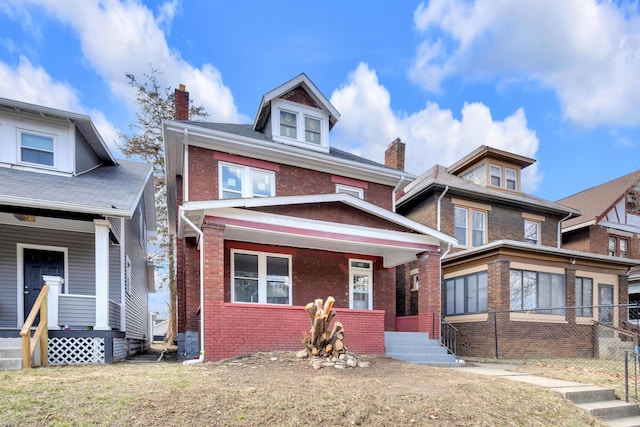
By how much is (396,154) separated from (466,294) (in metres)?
7.94

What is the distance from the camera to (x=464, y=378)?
6789 mm

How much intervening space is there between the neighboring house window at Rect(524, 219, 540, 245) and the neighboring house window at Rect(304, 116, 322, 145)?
1122 cm

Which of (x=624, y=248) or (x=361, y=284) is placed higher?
(x=624, y=248)

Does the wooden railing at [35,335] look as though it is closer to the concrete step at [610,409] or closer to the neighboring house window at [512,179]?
the concrete step at [610,409]

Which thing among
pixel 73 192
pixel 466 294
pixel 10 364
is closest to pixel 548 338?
pixel 466 294

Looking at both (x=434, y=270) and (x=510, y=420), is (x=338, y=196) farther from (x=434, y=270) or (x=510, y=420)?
(x=510, y=420)

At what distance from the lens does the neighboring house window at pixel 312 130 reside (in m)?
12.8

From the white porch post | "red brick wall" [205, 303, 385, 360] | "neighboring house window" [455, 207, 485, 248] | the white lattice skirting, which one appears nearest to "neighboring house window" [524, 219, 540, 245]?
"neighboring house window" [455, 207, 485, 248]

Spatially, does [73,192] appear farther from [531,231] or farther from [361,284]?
[531,231]

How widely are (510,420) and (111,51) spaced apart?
18975 mm

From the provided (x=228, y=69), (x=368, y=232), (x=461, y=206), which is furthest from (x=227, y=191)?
(x=228, y=69)

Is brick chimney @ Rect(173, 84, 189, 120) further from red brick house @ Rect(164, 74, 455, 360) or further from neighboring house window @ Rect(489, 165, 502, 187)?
neighboring house window @ Rect(489, 165, 502, 187)

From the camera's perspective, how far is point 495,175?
57.4ft

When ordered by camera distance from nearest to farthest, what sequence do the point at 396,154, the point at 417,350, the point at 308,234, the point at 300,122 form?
the point at 308,234
the point at 417,350
the point at 300,122
the point at 396,154
